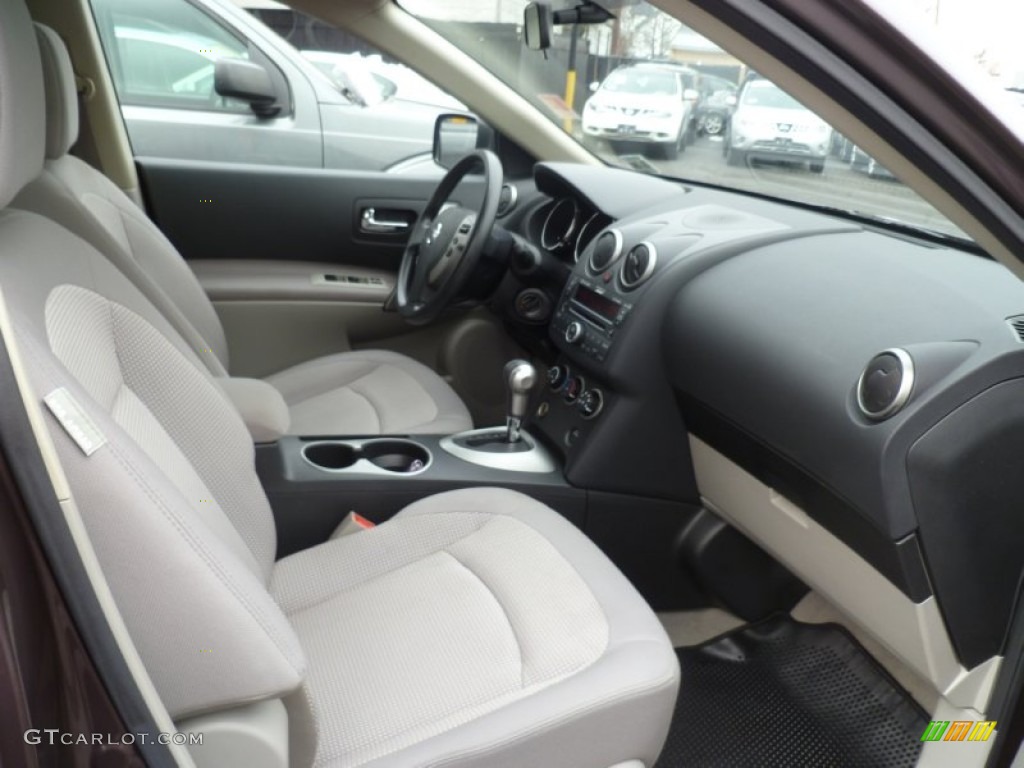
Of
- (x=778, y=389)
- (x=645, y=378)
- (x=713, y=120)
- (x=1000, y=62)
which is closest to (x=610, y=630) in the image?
(x=778, y=389)

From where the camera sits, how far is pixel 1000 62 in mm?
1149

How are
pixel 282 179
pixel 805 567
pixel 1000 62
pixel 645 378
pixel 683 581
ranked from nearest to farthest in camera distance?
1. pixel 1000 62
2. pixel 805 567
3. pixel 645 378
4. pixel 683 581
5. pixel 282 179

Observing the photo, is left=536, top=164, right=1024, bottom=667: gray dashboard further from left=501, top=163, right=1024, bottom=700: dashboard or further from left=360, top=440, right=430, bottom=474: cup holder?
left=360, top=440, right=430, bottom=474: cup holder

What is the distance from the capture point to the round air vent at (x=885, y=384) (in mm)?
1166

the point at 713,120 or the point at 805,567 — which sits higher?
the point at 713,120

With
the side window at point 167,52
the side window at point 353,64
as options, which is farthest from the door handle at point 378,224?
the side window at point 167,52

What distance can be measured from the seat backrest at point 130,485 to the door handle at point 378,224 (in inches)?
59.1

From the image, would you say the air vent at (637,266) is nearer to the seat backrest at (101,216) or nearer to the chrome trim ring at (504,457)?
the chrome trim ring at (504,457)

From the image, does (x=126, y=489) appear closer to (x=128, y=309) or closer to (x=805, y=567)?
(x=128, y=309)

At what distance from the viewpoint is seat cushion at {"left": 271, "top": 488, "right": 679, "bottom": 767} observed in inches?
40.9

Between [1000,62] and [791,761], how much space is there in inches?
43.9

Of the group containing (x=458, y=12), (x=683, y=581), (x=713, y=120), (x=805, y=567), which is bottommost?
(x=683, y=581)

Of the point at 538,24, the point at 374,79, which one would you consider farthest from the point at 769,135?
the point at 374,79

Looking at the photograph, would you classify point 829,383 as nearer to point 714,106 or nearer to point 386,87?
point 714,106
